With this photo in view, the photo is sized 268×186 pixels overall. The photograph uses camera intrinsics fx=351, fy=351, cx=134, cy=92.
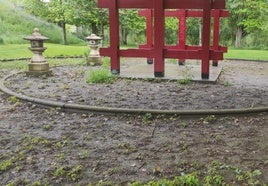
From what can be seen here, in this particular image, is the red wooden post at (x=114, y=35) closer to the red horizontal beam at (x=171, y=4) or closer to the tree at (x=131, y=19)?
the red horizontal beam at (x=171, y=4)

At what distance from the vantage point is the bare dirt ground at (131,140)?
3.22 metres

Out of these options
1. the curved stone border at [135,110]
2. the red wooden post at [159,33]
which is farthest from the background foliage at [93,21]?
the curved stone border at [135,110]

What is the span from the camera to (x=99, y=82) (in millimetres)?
7660

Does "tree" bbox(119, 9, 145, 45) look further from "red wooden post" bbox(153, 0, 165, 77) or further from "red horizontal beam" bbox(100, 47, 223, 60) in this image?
"red wooden post" bbox(153, 0, 165, 77)

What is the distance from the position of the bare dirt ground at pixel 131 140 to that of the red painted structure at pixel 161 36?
4.00 feet

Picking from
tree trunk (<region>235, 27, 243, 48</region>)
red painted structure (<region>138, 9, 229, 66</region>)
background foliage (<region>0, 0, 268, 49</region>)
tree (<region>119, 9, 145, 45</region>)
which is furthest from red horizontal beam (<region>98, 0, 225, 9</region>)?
tree trunk (<region>235, 27, 243, 48</region>)

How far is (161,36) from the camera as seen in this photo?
25.7 ft

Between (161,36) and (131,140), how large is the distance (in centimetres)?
420

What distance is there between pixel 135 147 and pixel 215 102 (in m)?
2.27

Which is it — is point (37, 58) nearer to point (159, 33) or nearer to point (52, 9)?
point (159, 33)

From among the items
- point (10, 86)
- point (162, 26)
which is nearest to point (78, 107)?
point (10, 86)

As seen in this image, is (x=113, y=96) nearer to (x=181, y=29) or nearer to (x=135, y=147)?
(x=135, y=147)

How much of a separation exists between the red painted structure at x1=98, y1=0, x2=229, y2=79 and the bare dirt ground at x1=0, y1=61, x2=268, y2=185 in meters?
1.22

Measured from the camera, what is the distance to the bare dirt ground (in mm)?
3217
